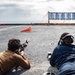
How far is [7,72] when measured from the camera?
309 inches

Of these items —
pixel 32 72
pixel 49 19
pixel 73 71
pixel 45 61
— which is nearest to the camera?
pixel 73 71

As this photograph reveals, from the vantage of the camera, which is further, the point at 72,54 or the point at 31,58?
the point at 31,58

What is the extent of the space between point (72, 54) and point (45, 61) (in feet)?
11.0

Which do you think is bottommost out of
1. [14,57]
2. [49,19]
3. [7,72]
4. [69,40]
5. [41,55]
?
[49,19]

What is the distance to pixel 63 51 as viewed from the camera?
6691 mm

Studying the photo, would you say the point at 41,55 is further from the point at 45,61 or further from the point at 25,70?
the point at 25,70

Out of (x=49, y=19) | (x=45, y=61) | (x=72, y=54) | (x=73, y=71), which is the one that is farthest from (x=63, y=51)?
(x=49, y=19)

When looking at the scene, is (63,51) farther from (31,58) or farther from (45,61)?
(31,58)

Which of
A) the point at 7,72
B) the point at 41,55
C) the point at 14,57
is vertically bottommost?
the point at 41,55

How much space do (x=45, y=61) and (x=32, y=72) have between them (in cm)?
178

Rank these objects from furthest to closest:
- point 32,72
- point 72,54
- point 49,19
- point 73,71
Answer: point 49,19
point 32,72
point 72,54
point 73,71

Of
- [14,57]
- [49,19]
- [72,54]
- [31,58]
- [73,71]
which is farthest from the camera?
[49,19]

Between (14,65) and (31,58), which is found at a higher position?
(14,65)

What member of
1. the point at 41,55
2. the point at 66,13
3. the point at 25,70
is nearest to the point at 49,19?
the point at 66,13
